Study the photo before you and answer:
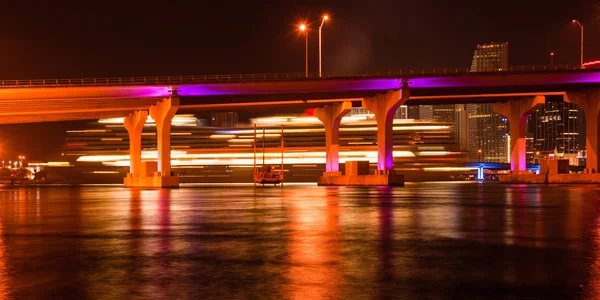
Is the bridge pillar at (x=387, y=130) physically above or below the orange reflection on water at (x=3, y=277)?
above

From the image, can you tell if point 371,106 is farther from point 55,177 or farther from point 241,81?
point 55,177

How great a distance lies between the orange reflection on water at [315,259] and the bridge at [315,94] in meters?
53.0

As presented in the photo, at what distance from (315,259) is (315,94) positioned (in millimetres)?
65434

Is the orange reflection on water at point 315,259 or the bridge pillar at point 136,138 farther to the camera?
the bridge pillar at point 136,138

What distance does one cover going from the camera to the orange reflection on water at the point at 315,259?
8.99 metres

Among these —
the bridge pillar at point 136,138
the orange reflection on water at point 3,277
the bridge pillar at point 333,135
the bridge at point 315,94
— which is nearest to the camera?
the orange reflection on water at point 3,277

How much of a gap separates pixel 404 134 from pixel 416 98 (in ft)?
131

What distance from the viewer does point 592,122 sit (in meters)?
78.6

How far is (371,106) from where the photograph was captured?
80188 mm

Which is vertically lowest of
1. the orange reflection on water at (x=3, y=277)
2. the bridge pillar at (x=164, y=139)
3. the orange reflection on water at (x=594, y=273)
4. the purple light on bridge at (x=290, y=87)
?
the orange reflection on water at (x=594, y=273)

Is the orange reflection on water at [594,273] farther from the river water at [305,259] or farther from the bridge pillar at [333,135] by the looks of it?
the bridge pillar at [333,135]

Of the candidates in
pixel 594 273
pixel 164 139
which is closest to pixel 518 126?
pixel 164 139

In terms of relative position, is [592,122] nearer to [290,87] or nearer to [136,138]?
[290,87]

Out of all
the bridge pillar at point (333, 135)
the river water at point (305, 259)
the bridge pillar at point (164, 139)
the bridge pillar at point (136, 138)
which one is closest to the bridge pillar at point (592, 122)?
the bridge pillar at point (333, 135)
